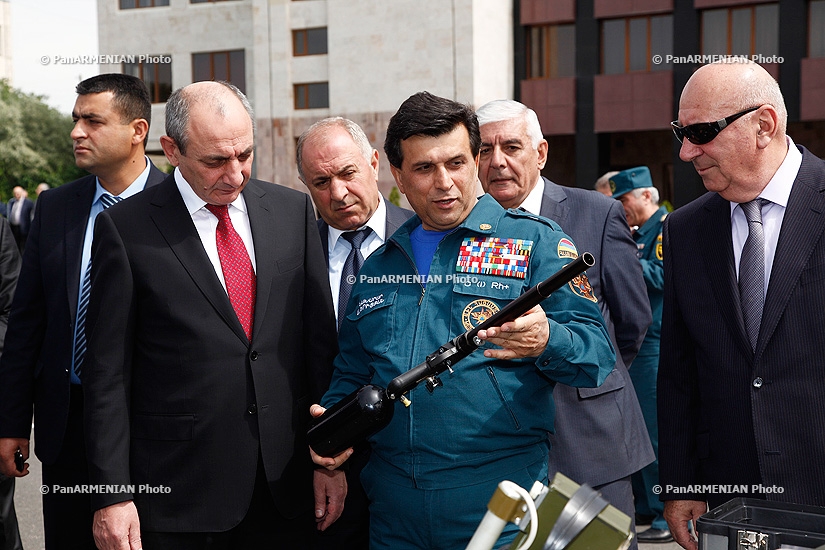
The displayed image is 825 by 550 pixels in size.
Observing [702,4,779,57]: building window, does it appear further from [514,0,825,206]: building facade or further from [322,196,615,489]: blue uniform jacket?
[322,196,615,489]: blue uniform jacket

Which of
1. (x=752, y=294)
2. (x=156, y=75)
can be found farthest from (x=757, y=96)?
(x=156, y=75)

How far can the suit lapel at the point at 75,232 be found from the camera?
12.9 feet

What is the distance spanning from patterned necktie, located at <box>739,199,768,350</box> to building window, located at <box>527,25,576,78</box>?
28767mm

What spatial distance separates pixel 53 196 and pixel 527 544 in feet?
10.8

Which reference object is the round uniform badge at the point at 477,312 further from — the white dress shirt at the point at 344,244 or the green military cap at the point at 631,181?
the green military cap at the point at 631,181

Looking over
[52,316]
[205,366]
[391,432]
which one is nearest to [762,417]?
[391,432]

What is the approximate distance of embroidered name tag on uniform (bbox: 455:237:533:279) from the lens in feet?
9.40

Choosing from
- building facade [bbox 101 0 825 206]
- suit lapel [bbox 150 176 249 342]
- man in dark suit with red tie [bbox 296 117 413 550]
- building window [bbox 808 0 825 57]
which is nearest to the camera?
suit lapel [bbox 150 176 249 342]

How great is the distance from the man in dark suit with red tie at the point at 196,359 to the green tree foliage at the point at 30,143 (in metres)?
42.6

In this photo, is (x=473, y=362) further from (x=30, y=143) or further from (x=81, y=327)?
(x=30, y=143)

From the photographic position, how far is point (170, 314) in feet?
10.1

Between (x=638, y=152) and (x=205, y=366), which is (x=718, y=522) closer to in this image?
(x=205, y=366)

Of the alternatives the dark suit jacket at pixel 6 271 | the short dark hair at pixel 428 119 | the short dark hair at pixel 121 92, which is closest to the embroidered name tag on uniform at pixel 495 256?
the short dark hair at pixel 428 119

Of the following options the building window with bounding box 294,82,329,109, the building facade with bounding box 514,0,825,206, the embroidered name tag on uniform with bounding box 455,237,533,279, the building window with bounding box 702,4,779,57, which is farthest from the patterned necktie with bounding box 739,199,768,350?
the building window with bounding box 294,82,329,109
